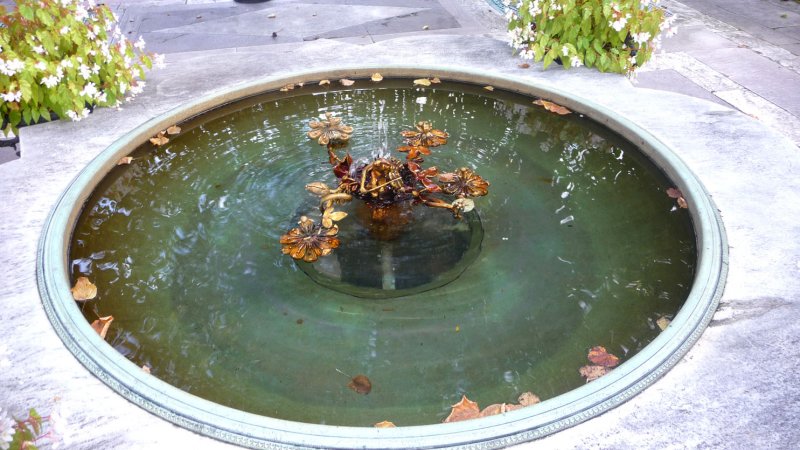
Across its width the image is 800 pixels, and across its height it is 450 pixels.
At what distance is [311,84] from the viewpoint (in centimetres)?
466

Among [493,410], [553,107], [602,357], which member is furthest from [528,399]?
[553,107]

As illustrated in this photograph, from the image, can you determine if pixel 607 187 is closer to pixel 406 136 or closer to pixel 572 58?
pixel 406 136

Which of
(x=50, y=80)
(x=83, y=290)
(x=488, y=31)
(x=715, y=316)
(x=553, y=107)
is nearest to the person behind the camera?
(x=715, y=316)

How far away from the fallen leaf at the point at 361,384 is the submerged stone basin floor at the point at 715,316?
0.57 metres

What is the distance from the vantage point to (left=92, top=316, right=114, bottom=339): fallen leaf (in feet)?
8.10

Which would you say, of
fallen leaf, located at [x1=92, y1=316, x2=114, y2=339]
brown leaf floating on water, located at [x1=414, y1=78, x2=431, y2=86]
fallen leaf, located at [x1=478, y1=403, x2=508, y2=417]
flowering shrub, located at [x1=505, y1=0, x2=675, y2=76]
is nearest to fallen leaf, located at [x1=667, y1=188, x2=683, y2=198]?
flowering shrub, located at [x1=505, y1=0, x2=675, y2=76]

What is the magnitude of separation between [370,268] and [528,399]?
1.04 metres

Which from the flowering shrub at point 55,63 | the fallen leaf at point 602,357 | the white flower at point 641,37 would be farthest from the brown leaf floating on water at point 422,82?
the fallen leaf at point 602,357

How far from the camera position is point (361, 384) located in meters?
2.28

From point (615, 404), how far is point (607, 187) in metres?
1.66

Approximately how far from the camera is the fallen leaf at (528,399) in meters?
2.18

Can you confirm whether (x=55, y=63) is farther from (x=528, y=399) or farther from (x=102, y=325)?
(x=528, y=399)

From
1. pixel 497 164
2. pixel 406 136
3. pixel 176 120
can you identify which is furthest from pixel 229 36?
pixel 497 164

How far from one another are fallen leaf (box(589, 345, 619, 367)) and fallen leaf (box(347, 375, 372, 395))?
949 mm
